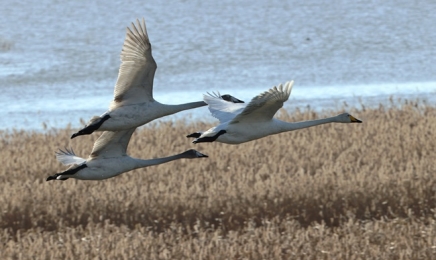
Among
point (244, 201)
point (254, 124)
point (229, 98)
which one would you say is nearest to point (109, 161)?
point (229, 98)

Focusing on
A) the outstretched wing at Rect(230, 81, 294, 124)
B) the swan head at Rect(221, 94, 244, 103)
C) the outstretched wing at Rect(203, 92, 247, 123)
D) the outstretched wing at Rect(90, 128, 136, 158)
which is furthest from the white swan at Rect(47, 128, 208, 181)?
the outstretched wing at Rect(230, 81, 294, 124)

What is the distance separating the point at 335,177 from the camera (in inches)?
619

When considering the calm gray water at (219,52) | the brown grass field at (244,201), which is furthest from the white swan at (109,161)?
the calm gray water at (219,52)

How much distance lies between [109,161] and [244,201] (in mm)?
4499

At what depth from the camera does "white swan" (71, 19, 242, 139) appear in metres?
9.91

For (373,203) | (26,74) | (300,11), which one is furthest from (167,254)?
(300,11)

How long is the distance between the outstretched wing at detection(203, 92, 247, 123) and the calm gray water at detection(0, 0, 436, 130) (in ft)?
39.7

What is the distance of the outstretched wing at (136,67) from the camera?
1027 cm

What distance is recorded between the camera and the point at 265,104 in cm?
959

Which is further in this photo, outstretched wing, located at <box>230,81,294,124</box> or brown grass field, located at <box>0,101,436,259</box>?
brown grass field, located at <box>0,101,436,259</box>

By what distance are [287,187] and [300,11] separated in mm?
45537

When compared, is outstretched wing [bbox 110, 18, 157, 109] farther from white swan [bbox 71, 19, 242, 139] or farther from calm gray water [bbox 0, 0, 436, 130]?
calm gray water [bbox 0, 0, 436, 130]

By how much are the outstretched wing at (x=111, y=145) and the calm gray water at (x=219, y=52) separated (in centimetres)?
1160

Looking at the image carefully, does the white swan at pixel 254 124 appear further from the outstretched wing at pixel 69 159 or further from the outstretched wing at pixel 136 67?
the outstretched wing at pixel 69 159
